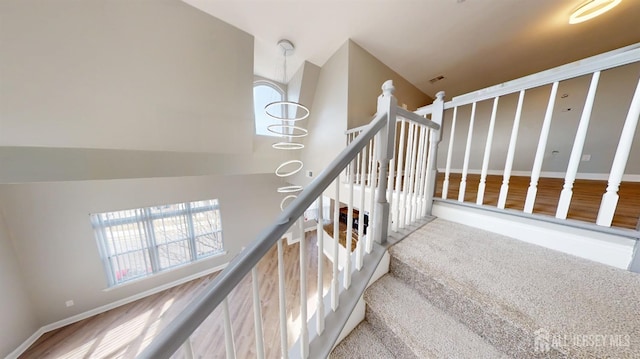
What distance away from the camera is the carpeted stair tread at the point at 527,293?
2.07ft

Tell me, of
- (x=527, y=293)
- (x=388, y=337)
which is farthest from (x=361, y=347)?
(x=527, y=293)

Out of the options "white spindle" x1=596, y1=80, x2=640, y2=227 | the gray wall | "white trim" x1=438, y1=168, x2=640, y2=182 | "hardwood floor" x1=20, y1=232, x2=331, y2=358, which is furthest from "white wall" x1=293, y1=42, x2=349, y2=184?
"white trim" x1=438, y1=168, x2=640, y2=182

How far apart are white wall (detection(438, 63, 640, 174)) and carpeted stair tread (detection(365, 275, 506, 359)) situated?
4.24 m

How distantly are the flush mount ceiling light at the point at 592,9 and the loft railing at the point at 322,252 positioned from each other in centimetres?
199

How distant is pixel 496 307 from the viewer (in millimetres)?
748

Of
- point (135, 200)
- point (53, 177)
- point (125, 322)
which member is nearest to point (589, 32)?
point (53, 177)

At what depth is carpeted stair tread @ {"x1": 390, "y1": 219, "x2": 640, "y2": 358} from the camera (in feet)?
2.07

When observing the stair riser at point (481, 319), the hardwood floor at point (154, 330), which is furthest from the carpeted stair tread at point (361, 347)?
the hardwood floor at point (154, 330)

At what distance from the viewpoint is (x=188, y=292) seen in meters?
4.17

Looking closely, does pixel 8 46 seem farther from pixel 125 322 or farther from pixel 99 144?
pixel 125 322

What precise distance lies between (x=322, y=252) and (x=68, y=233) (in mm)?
5163

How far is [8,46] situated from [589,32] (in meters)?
6.37

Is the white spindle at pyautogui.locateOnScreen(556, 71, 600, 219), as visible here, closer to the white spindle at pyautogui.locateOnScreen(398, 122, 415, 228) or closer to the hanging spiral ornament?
the white spindle at pyautogui.locateOnScreen(398, 122, 415, 228)

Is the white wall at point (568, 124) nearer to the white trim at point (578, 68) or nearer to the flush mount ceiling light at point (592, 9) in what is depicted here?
the flush mount ceiling light at point (592, 9)
